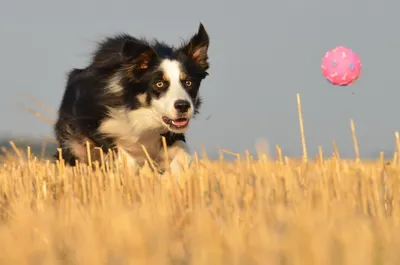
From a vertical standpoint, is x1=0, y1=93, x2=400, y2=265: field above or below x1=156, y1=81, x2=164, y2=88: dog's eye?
below

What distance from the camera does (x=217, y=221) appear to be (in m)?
2.79

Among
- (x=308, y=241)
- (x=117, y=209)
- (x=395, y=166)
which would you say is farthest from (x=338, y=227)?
(x=395, y=166)

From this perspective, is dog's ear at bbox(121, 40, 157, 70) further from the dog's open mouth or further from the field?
the field

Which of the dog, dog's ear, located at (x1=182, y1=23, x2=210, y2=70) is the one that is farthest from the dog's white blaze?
dog's ear, located at (x1=182, y1=23, x2=210, y2=70)

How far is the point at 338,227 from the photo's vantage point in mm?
2420

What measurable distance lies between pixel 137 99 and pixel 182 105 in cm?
75

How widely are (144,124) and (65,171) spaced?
1997mm

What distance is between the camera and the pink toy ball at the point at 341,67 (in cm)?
723

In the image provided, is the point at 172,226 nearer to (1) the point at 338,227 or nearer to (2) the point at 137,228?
(2) the point at 137,228

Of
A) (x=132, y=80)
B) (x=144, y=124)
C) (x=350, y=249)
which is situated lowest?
(x=350, y=249)

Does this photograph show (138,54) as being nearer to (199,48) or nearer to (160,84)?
(160,84)

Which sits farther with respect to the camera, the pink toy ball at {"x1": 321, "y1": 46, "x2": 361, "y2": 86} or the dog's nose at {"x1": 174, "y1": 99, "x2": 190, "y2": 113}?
the pink toy ball at {"x1": 321, "y1": 46, "x2": 361, "y2": 86}

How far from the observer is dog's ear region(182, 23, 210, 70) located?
22.6 ft

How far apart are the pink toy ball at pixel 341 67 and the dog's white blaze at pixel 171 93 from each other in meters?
1.60
